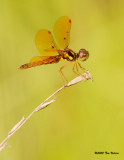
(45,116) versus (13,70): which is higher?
(13,70)

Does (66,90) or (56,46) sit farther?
(66,90)

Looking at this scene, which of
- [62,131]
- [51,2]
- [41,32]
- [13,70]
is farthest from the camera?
[51,2]

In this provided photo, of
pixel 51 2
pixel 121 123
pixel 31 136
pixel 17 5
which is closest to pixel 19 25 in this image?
pixel 17 5

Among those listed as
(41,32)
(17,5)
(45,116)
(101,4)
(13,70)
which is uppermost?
(17,5)

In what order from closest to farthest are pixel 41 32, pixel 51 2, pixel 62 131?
pixel 41 32 → pixel 62 131 → pixel 51 2

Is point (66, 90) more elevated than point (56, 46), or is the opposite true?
point (56, 46)

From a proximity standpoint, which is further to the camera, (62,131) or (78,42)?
(78,42)

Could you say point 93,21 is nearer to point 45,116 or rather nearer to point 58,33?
point 58,33
